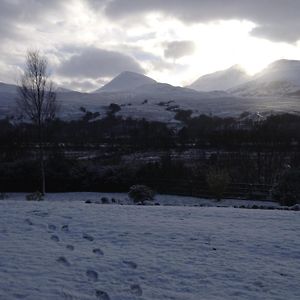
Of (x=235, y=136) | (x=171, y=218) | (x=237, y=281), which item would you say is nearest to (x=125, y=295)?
(x=237, y=281)

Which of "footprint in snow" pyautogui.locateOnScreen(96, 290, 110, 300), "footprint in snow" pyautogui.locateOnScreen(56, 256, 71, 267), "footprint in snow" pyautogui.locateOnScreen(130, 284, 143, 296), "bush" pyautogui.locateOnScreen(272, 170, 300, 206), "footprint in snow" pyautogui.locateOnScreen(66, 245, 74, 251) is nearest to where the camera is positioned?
"footprint in snow" pyautogui.locateOnScreen(96, 290, 110, 300)

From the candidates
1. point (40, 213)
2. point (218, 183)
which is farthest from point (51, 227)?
point (218, 183)

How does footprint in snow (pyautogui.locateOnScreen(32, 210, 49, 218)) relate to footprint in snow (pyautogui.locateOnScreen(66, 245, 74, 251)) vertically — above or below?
above

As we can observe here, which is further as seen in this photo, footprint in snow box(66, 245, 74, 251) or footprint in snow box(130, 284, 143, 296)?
footprint in snow box(66, 245, 74, 251)

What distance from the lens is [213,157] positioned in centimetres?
2969

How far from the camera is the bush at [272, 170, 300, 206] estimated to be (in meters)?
17.4

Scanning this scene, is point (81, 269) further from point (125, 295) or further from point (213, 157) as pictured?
point (213, 157)

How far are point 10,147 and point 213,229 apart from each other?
3016 cm

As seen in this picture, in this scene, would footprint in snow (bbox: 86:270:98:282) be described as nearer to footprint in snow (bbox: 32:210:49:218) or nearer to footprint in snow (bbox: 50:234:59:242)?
footprint in snow (bbox: 50:234:59:242)

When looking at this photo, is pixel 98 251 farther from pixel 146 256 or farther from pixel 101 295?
pixel 101 295

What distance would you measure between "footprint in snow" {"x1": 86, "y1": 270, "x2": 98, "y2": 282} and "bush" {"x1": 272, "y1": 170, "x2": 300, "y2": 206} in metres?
13.4

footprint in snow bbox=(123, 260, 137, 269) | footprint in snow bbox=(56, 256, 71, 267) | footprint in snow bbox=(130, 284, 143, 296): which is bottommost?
footprint in snow bbox=(130, 284, 143, 296)

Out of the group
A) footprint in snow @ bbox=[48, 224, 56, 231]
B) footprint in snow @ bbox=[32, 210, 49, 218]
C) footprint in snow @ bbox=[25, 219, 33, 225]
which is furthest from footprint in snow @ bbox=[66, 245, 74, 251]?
footprint in snow @ bbox=[32, 210, 49, 218]

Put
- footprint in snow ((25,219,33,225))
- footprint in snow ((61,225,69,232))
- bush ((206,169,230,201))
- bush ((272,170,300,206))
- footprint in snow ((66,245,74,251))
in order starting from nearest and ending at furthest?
footprint in snow ((66,245,74,251))
footprint in snow ((61,225,69,232))
footprint in snow ((25,219,33,225))
bush ((272,170,300,206))
bush ((206,169,230,201))
